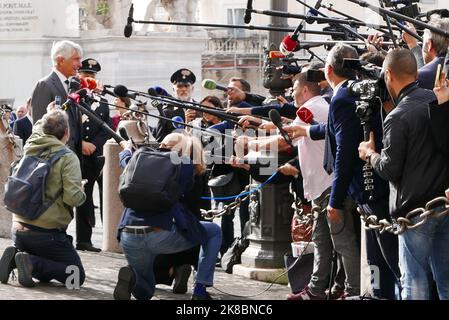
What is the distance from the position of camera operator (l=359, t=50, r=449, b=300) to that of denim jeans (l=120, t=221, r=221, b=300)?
2.32 m

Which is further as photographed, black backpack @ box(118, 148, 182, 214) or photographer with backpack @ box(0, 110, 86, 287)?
photographer with backpack @ box(0, 110, 86, 287)

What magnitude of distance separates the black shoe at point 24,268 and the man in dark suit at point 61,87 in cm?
237

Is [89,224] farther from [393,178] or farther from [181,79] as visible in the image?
[393,178]

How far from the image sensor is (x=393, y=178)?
9289 mm

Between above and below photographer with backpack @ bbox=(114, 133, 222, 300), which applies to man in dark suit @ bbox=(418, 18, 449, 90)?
above

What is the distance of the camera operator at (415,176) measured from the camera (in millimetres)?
9188

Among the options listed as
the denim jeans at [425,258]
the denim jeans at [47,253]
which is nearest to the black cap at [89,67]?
the denim jeans at [47,253]

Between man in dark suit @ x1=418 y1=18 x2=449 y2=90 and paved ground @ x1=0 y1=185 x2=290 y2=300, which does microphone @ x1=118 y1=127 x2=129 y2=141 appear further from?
man in dark suit @ x1=418 y1=18 x2=449 y2=90

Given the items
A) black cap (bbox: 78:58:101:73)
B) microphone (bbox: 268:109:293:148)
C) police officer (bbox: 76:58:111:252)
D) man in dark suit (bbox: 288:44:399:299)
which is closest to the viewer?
man in dark suit (bbox: 288:44:399:299)

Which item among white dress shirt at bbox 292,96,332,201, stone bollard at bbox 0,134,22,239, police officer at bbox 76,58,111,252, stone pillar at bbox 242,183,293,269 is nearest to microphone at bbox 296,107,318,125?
white dress shirt at bbox 292,96,332,201

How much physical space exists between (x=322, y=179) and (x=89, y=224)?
4421mm

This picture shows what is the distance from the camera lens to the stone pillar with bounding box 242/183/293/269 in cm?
1315

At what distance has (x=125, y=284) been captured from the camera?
11188 millimetres
